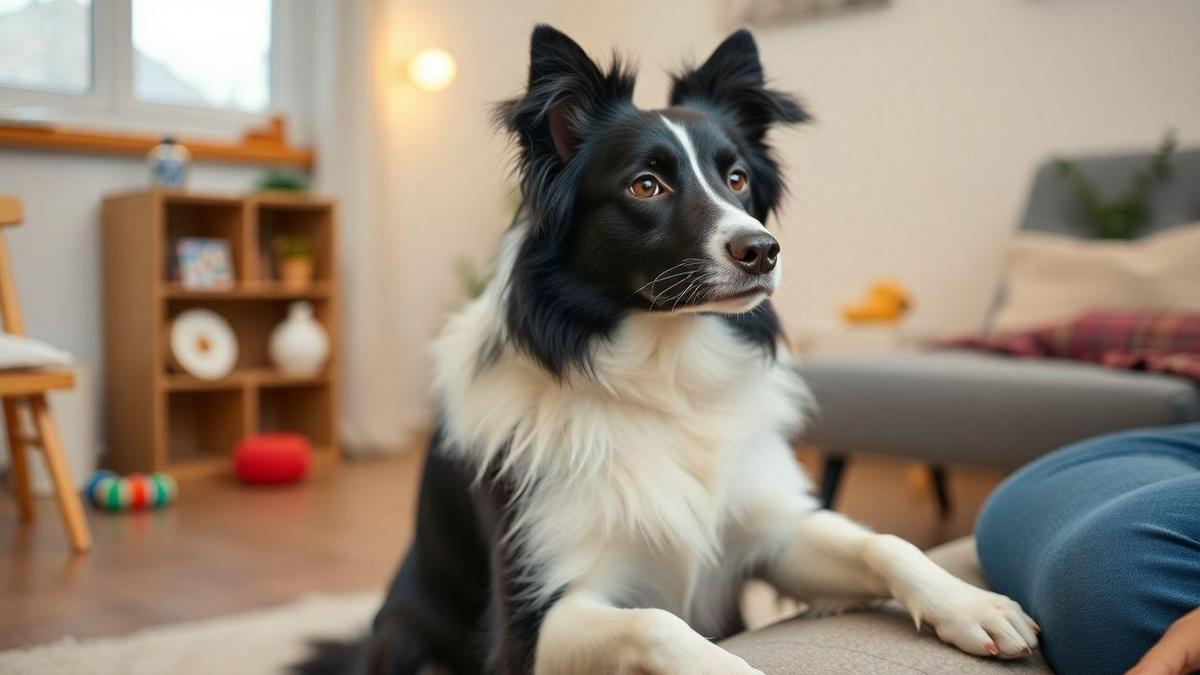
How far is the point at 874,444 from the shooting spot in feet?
9.40

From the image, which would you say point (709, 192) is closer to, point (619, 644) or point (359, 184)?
point (619, 644)

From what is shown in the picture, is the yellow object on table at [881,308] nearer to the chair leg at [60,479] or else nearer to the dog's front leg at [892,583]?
the dog's front leg at [892,583]

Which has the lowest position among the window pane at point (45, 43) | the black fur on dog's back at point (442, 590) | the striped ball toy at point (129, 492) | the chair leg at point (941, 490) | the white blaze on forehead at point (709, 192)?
the striped ball toy at point (129, 492)

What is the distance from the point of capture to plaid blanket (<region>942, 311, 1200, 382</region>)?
8.60 feet

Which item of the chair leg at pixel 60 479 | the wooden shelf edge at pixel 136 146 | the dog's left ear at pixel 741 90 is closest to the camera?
the dog's left ear at pixel 741 90

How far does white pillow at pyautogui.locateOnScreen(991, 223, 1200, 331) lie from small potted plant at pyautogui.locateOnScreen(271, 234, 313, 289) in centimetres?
297

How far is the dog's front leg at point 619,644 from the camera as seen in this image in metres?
1.06

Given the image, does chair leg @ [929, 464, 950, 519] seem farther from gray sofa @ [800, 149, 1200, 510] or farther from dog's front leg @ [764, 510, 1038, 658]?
dog's front leg @ [764, 510, 1038, 658]

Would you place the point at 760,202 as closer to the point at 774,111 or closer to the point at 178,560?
the point at 774,111

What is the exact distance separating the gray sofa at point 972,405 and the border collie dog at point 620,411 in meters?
1.22

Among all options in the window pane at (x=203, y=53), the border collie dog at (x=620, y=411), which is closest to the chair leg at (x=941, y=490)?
the border collie dog at (x=620, y=411)

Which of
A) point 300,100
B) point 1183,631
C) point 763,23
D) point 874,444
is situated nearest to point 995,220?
point 763,23

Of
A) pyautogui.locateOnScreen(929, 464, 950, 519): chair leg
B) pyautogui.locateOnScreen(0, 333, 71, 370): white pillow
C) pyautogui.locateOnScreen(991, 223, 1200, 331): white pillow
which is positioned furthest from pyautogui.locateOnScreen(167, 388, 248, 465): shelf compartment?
pyautogui.locateOnScreen(991, 223, 1200, 331): white pillow

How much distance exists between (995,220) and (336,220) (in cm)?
294
